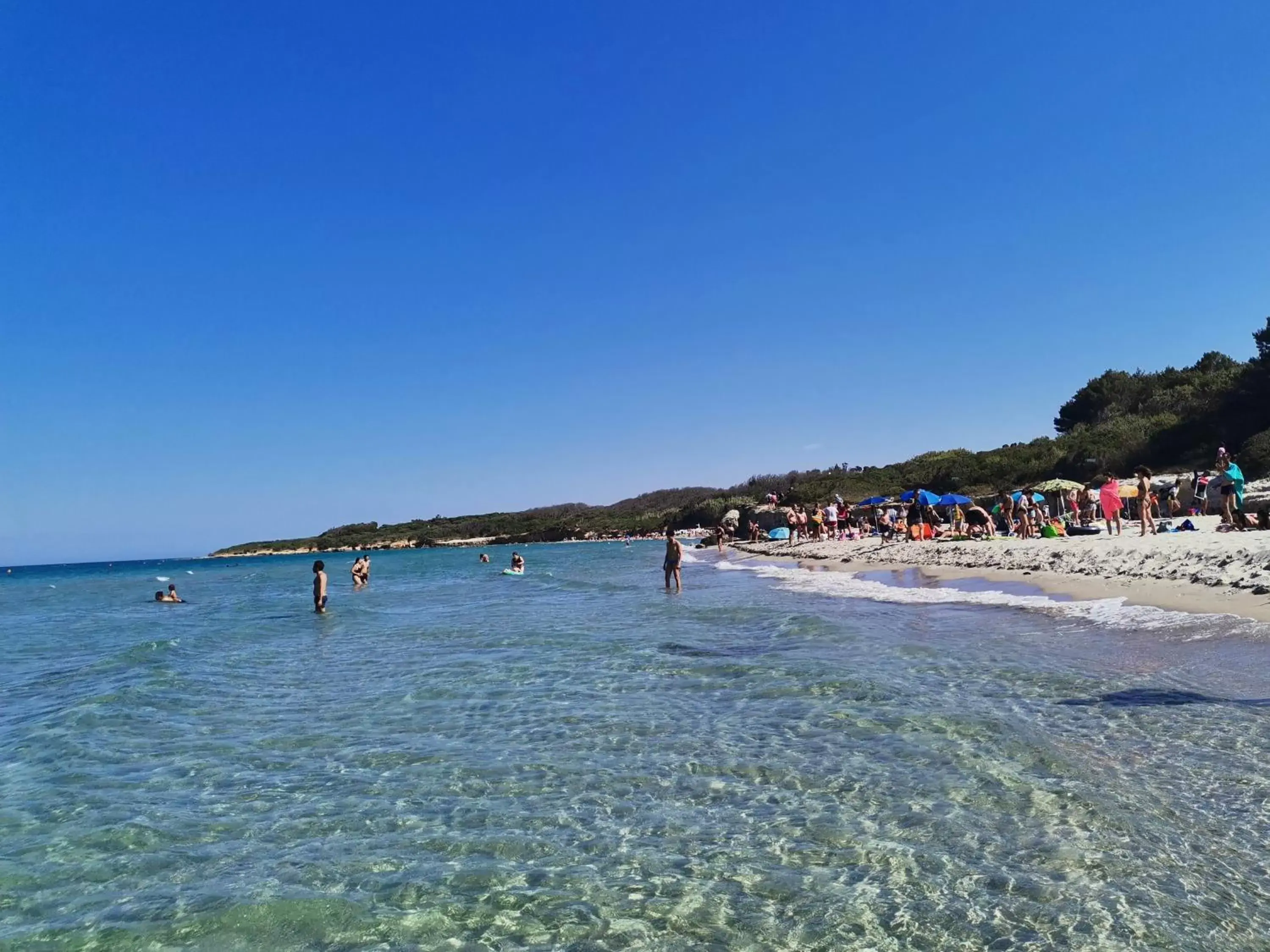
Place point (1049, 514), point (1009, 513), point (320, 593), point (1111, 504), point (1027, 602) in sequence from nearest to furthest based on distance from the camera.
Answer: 1. point (1027, 602)
2. point (1111, 504)
3. point (320, 593)
4. point (1009, 513)
5. point (1049, 514)

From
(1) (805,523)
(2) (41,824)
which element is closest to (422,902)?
(2) (41,824)

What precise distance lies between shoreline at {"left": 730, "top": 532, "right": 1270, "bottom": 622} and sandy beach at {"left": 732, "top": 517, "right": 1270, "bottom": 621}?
25 mm

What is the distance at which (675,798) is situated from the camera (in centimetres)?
564

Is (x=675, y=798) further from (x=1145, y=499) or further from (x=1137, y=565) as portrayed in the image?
(x=1145, y=499)

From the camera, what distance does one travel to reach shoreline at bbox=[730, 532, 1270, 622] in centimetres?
1224

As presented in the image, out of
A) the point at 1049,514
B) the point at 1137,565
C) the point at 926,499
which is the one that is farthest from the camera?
the point at 926,499

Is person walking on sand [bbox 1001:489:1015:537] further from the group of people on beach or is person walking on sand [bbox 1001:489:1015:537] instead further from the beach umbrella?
the beach umbrella

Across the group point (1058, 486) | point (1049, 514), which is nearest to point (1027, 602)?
point (1058, 486)

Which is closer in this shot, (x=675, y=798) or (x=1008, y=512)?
(x=675, y=798)

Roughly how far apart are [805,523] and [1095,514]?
19.8m

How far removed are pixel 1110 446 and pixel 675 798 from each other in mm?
48554

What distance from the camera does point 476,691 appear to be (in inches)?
382

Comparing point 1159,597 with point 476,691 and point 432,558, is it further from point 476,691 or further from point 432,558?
point 432,558

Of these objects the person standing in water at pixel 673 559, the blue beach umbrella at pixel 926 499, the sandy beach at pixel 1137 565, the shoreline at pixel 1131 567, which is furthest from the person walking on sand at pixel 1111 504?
the blue beach umbrella at pixel 926 499
